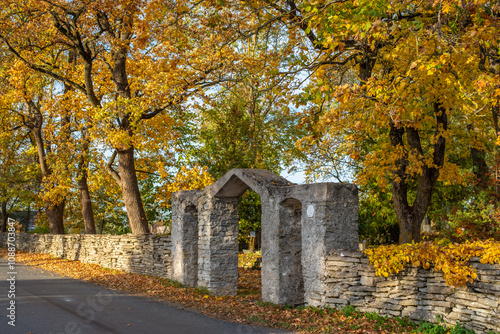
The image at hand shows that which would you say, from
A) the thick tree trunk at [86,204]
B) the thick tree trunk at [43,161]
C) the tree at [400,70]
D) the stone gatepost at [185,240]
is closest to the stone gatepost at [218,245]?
the stone gatepost at [185,240]

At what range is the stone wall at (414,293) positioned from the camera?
6578 mm

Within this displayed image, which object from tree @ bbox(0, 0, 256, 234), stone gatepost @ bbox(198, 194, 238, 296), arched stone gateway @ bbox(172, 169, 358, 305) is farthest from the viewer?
tree @ bbox(0, 0, 256, 234)

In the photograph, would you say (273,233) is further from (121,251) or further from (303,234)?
(121,251)

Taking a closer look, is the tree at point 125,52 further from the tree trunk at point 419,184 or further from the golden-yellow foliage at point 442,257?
the golden-yellow foliage at point 442,257

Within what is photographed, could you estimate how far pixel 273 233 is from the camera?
986 centimetres

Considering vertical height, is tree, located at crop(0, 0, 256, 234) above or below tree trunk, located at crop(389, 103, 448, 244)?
above

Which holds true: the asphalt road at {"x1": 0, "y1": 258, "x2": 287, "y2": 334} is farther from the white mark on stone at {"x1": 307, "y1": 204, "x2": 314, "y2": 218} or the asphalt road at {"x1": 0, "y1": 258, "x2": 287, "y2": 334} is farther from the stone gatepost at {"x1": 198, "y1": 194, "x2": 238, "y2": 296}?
the white mark on stone at {"x1": 307, "y1": 204, "x2": 314, "y2": 218}

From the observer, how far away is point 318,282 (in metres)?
8.88

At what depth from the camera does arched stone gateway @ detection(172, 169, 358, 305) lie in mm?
8984

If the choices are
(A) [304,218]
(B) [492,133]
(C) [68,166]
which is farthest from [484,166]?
(C) [68,166]

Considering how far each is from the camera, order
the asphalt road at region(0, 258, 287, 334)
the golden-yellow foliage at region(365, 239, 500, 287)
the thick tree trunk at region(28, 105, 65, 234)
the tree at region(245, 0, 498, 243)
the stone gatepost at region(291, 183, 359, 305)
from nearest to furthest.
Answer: the golden-yellow foliage at region(365, 239, 500, 287), the asphalt road at region(0, 258, 287, 334), the tree at region(245, 0, 498, 243), the stone gatepost at region(291, 183, 359, 305), the thick tree trunk at region(28, 105, 65, 234)

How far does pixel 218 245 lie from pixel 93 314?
362 centimetres

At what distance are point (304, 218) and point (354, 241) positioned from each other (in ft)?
3.66

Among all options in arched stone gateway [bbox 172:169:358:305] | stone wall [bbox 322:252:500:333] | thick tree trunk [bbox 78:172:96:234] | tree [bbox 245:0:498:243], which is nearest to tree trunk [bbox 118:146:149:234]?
arched stone gateway [bbox 172:169:358:305]
